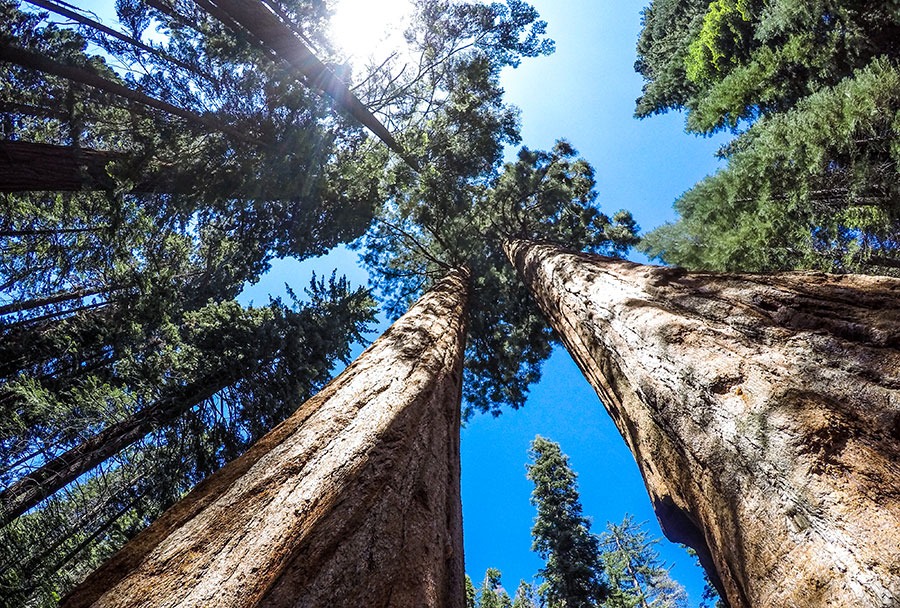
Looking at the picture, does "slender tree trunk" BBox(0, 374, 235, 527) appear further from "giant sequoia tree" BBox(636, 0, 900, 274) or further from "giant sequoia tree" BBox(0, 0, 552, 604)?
"giant sequoia tree" BBox(636, 0, 900, 274)

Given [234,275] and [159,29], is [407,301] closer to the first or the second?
[234,275]

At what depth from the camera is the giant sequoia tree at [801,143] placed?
6035 millimetres

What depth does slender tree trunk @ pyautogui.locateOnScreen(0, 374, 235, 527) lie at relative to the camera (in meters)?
5.25

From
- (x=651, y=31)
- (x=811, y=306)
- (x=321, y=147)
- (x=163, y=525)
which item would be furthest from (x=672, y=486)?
(x=651, y=31)

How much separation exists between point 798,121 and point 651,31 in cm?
1158

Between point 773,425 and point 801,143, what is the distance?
762cm

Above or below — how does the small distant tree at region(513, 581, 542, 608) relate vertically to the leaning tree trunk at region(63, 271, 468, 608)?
above

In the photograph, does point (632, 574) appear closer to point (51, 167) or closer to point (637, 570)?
point (637, 570)

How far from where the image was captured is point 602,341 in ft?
9.54

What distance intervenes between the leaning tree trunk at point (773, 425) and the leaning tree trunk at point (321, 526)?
1.07m

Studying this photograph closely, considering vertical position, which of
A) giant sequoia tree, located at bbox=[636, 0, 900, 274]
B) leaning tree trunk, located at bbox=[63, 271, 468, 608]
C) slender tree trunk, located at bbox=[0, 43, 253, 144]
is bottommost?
leaning tree trunk, located at bbox=[63, 271, 468, 608]

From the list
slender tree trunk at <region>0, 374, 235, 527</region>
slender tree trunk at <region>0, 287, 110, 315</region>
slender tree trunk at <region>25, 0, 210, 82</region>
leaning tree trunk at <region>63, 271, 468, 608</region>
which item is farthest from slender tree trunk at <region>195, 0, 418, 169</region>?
leaning tree trunk at <region>63, 271, 468, 608</region>

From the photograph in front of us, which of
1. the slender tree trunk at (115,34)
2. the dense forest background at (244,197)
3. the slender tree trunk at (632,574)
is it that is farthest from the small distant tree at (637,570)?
the slender tree trunk at (115,34)

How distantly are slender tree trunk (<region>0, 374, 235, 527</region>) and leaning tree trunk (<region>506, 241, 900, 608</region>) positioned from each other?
270 inches
